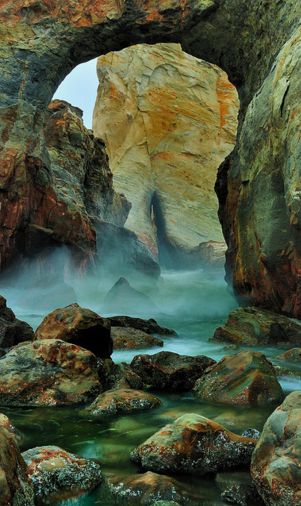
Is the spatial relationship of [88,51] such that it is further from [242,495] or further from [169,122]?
[169,122]

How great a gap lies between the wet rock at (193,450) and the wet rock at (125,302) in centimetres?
1145

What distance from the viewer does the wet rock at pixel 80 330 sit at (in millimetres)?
6445

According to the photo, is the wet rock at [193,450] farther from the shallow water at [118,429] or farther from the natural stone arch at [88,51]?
the natural stone arch at [88,51]

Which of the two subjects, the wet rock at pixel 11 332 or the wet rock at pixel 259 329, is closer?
the wet rock at pixel 11 332

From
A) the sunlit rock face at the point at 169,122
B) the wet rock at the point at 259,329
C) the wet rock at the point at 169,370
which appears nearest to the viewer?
the wet rock at the point at 169,370

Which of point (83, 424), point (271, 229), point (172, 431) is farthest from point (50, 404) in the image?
point (271, 229)

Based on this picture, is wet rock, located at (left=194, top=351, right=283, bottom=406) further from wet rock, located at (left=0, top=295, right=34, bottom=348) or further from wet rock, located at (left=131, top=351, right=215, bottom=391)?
wet rock, located at (left=0, top=295, right=34, bottom=348)

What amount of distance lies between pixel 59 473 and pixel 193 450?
0.83m

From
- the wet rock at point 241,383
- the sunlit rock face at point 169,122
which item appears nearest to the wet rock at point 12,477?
the wet rock at point 241,383

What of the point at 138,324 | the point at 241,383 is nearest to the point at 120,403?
the point at 241,383

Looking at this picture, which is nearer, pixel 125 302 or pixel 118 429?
pixel 118 429

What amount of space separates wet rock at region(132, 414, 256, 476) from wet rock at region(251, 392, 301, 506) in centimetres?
37

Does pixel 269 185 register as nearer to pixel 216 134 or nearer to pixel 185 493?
pixel 185 493

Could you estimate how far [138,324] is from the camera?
35.1 feet
